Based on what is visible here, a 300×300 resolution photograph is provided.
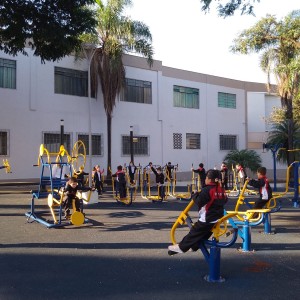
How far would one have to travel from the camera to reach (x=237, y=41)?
19.2 m

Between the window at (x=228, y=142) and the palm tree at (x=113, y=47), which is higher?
the palm tree at (x=113, y=47)

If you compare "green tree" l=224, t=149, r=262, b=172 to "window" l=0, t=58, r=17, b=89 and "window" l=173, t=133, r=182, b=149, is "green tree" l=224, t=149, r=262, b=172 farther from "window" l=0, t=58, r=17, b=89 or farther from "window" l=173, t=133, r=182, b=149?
"window" l=0, t=58, r=17, b=89

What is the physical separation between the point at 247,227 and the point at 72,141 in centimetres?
1993

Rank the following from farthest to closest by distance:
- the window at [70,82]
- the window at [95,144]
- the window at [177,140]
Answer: the window at [177,140] < the window at [95,144] < the window at [70,82]

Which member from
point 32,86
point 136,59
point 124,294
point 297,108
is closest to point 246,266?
point 124,294

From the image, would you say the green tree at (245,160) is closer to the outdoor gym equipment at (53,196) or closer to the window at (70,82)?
the window at (70,82)

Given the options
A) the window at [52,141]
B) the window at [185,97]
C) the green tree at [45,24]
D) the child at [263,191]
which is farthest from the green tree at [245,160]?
the child at [263,191]

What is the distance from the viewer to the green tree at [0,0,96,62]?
43.2 ft

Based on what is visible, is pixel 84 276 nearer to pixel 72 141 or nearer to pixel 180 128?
pixel 72 141

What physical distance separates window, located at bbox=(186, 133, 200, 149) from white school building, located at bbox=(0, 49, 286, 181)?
0.24ft

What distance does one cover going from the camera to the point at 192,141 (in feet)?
112

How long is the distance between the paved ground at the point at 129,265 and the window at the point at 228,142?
24.8m

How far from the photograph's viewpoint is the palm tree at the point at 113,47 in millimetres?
25203

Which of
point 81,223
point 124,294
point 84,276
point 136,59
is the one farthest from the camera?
point 136,59
